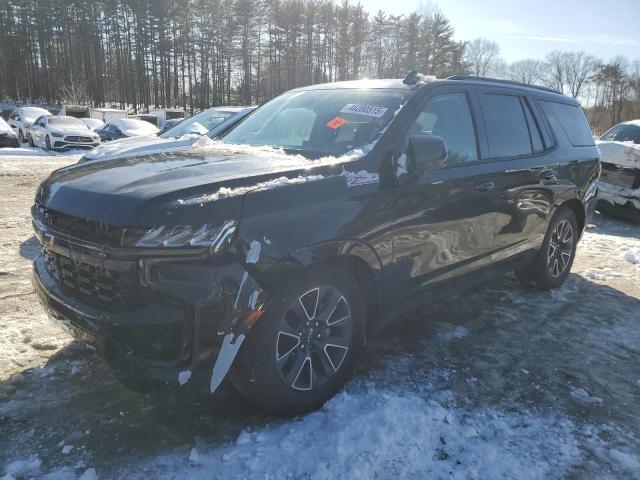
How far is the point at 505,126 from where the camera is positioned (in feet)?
13.5

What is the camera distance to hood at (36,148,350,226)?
2.23m

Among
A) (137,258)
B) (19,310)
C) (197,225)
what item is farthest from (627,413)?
(19,310)

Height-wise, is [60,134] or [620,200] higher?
[60,134]

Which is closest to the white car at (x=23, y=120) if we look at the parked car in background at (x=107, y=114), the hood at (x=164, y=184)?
the parked car in background at (x=107, y=114)

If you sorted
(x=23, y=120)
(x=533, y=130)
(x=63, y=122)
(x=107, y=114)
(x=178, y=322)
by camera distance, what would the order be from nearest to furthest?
(x=178, y=322), (x=533, y=130), (x=63, y=122), (x=23, y=120), (x=107, y=114)

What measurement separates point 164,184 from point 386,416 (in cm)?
171

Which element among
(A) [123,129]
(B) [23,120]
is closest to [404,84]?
(A) [123,129]

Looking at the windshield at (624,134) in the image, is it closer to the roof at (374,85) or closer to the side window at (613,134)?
the side window at (613,134)

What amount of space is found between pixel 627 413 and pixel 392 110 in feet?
7.63

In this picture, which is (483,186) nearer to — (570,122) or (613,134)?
(570,122)

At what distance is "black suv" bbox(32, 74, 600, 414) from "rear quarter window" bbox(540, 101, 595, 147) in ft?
2.67

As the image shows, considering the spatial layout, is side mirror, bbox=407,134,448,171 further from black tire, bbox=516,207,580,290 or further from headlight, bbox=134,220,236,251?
black tire, bbox=516,207,580,290

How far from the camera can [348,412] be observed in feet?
9.16

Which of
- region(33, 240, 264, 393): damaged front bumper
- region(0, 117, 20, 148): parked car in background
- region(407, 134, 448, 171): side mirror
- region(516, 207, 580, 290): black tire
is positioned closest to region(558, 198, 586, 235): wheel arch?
region(516, 207, 580, 290): black tire
